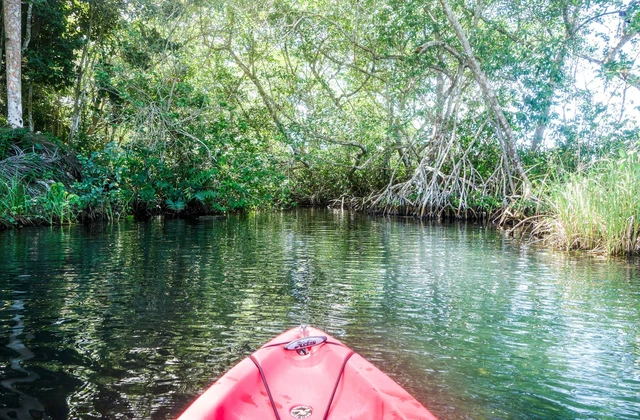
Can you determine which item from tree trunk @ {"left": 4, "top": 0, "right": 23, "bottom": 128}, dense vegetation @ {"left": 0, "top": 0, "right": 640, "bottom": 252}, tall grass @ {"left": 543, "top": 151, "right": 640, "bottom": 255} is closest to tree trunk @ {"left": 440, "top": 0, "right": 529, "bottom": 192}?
dense vegetation @ {"left": 0, "top": 0, "right": 640, "bottom": 252}

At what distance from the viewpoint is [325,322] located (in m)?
4.04

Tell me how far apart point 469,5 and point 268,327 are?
12.9 metres

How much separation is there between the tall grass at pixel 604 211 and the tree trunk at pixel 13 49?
10796 mm

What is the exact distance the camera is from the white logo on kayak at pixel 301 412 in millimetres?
2264

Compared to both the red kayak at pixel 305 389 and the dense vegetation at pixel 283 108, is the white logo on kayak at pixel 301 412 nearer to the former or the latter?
the red kayak at pixel 305 389

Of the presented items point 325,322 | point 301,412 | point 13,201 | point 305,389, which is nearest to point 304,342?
point 305,389

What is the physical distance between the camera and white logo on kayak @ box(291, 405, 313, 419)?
226 cm

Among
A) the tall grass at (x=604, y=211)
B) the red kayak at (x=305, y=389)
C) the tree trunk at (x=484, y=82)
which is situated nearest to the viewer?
the red kayak at (x=305, y=389)

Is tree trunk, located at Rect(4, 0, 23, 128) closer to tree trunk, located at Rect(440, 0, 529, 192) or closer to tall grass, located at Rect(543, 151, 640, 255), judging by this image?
tree trunk, located at Rect(440, 0, 529, 192)

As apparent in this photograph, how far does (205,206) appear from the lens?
14.6 metres

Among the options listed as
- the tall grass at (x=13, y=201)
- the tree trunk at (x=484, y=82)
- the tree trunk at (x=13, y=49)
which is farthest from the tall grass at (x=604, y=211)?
the tree trunk at (x=13, y=49)

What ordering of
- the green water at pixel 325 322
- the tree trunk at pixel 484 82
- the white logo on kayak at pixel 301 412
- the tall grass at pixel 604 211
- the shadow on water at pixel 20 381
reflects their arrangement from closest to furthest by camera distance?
the white logo on kayak at pixel 301 412, the shadow on water at pixel 20 381, the green water at pixel 325 322, the tall grass at pixel 604 211, the tree trunk at pixel 484 82

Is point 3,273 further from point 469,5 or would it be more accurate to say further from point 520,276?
point 469,5

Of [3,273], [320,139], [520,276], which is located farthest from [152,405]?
[320,139]
